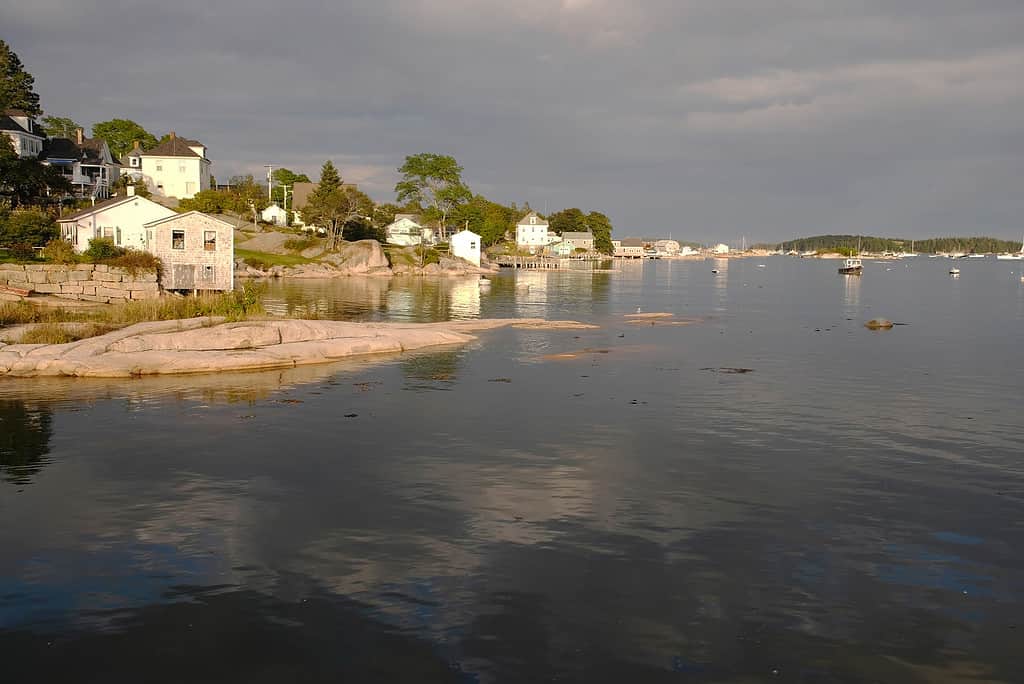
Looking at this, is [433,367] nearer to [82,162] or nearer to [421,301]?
[421,301]

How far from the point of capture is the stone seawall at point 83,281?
61781 millimetres

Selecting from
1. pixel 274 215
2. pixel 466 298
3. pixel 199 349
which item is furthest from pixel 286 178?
pixel 199 349

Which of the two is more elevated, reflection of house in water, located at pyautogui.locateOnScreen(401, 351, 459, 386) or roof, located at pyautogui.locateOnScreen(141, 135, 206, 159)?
roof, located at pyautogui.locateOnScreen(141, 135, 206, 159)

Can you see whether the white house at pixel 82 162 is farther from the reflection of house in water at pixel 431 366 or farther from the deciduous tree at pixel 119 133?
the reflection of house in water at pixel 431 366

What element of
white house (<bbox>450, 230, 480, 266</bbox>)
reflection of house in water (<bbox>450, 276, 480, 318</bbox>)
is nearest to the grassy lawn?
reflection of house in water (<bbox>450, 276, 480, 318</bbox>)

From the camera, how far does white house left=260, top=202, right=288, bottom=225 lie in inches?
5822

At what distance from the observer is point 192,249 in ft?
243

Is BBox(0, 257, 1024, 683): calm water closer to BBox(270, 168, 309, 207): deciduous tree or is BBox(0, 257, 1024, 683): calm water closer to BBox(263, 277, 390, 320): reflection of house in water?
BBox(263, 277, 390, 320): reflection of house in water

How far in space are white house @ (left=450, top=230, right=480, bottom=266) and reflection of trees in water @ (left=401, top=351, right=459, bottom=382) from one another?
355ft

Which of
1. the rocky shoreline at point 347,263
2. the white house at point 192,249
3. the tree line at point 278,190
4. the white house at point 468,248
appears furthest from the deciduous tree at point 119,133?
the white house at point 192,249

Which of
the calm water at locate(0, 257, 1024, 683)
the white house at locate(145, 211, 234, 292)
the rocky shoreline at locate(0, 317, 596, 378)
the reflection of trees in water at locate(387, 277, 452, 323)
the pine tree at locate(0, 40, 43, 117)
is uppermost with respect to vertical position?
the pine tree at locate(0, 40, 43, 117)

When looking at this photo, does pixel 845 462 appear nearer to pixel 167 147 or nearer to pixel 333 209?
pixel 333 209

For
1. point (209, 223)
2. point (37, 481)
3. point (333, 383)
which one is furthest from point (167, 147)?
point (37, 481)

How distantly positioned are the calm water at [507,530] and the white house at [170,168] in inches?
4356
